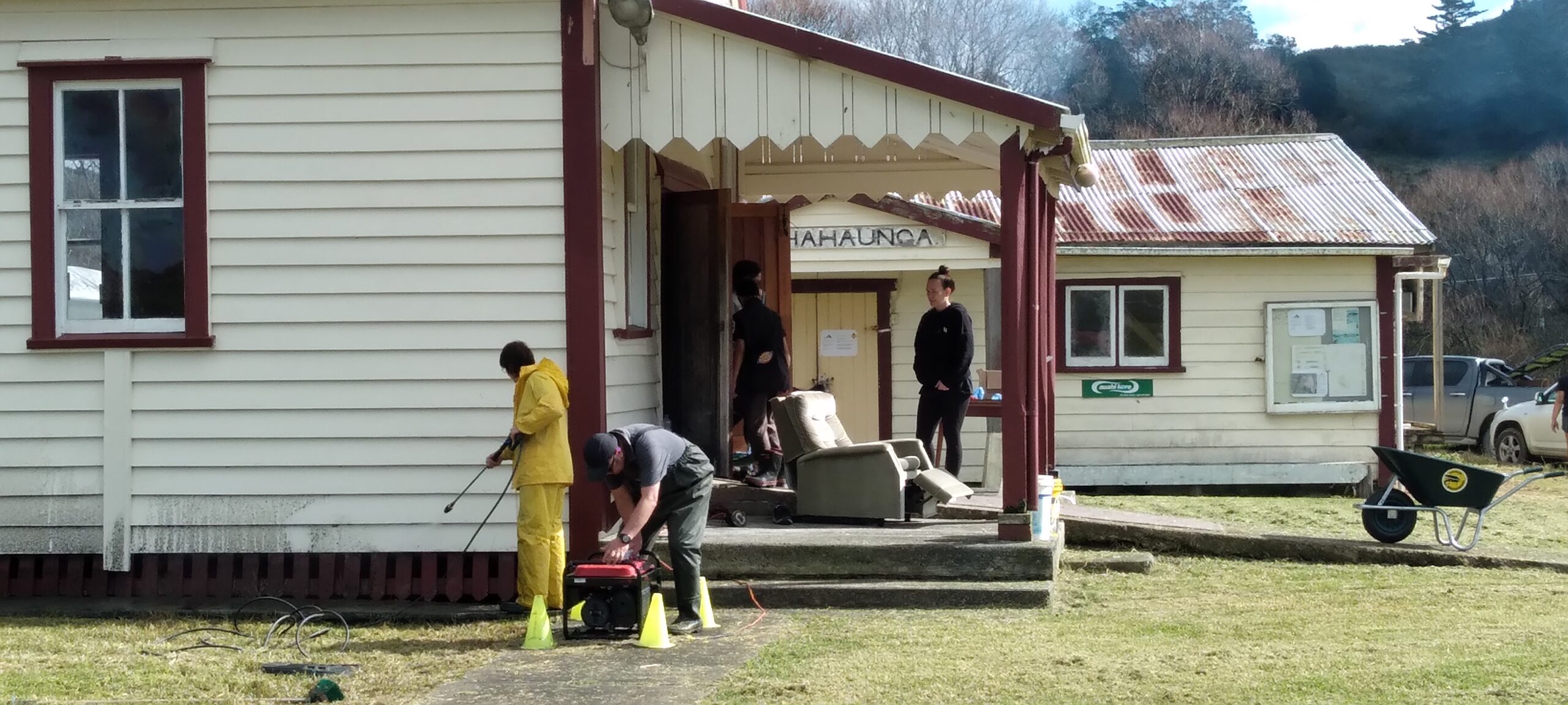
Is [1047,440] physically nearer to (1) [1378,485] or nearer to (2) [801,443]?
(2) [801,443]

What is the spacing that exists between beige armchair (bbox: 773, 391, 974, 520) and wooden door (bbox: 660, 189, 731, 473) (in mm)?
774

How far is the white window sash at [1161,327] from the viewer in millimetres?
17625

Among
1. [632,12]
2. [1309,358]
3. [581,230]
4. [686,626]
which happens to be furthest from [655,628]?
[1309,358]

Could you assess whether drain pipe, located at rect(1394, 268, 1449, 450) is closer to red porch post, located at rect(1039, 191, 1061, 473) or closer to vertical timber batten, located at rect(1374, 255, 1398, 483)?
vertical timber batten, located at rect(1374, 255, 1398, 483)

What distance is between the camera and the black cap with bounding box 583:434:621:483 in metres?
7.73

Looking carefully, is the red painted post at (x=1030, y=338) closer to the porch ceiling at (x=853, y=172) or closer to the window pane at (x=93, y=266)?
the porch ceiling at (x=853, y=172)

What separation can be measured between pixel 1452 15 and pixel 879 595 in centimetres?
7120

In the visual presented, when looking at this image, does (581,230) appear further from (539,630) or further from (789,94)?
(539,630)

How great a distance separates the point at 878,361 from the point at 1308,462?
4771 millimetres

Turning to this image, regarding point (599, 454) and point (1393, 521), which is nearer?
point (599, 454)

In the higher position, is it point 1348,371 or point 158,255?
point 158,255

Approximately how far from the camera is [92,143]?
941cm

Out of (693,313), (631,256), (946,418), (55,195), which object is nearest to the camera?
(55,195)

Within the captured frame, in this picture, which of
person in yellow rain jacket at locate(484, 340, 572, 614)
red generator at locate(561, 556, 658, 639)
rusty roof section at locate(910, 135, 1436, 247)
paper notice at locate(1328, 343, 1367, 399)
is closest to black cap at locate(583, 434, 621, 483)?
red generator at locate(561, 556, 658, 639)
